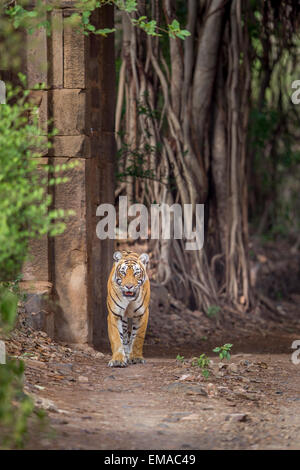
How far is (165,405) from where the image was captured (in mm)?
4941

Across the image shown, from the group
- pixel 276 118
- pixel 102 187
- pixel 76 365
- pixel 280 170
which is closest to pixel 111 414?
pixel 76 365

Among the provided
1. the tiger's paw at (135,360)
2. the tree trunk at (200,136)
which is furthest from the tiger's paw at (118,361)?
the tree trunk at (200,136)

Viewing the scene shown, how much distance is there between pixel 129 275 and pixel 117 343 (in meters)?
0.59

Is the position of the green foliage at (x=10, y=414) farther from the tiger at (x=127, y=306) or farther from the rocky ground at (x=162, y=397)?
the tiger at (x=127, y=306)

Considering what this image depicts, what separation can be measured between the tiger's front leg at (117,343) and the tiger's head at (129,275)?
293 mm

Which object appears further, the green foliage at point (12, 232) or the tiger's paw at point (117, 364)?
the tiger's paw at point (117, 364)

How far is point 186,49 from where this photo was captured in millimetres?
9711

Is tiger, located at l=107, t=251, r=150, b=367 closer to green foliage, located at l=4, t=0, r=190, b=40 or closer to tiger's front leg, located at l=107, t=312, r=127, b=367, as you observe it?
tiger's front leg, located at l=107, t=312, r=127, b=367

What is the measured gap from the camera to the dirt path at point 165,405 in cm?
407

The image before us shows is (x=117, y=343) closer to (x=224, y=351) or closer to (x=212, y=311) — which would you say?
(x=224, y=351)

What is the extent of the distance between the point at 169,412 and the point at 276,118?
8.78 meters

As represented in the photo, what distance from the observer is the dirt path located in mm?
4066

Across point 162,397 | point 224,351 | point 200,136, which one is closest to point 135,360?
point 224,351
